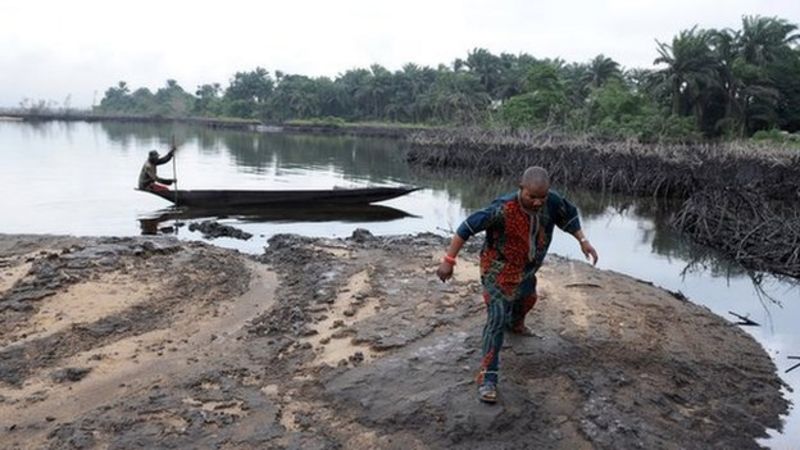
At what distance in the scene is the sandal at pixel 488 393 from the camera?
14.8 ft

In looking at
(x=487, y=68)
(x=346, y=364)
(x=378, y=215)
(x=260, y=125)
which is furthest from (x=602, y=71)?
(x=346, y=364)

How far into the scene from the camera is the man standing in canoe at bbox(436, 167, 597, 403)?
175 inches

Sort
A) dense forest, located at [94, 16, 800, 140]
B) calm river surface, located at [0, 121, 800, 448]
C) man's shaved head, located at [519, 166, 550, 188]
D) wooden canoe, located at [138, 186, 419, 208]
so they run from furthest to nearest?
dense forest, located at [94, 16, 800, 140], wooden canoe, located at [138, 186, 419, 208], calm river surface, located at [0, 121, 800, 448], man's shaved head, located at [519, 166, 550, 188]

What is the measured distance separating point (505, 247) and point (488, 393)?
1018 millimetres

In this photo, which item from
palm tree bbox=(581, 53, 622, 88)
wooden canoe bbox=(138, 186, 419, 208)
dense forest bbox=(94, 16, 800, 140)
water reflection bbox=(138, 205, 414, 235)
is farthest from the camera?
palm tree bbox=(581, 53, 622, 88)

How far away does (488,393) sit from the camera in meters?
4.52

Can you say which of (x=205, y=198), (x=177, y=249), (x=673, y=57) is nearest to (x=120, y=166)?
(x=205, y=198)

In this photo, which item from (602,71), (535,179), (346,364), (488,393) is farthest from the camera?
(602,71)

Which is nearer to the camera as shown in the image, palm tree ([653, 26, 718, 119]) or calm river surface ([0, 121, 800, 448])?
calm river surface ([0, 121, 800, 448])

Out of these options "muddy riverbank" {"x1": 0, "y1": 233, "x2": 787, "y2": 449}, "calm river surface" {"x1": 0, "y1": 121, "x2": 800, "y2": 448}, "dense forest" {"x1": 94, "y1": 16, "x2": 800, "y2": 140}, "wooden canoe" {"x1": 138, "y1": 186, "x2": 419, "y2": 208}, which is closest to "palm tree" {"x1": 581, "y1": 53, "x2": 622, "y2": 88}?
"dense forest" {"x1": 94, "y1": 16, "x2": 800, "y2": 140}

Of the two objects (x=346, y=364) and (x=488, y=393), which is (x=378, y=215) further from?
(x=488, y=393)

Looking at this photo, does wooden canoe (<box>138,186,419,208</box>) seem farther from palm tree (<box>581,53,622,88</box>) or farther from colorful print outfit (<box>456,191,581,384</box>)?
palm tree (<box>581,53,622,88</box>)

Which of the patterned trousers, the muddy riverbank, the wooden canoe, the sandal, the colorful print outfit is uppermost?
the colorful print outfit

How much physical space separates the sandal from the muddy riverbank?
0.06m
